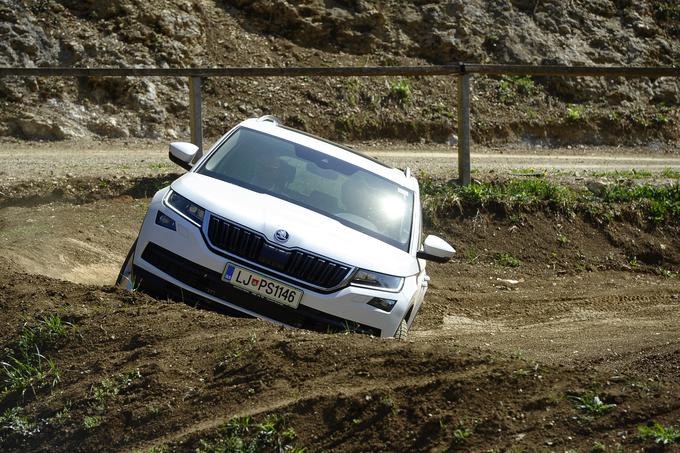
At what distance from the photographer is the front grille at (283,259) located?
23.3 ft

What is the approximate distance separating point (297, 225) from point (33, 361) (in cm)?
219

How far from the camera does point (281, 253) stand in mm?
7125

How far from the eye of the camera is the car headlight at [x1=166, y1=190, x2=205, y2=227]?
288 inches

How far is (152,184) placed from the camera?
12344mm

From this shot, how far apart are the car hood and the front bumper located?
0.84 feet

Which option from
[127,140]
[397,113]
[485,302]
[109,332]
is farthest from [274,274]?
[397,113]

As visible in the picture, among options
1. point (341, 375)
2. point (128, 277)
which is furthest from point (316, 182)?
point (341, 375)

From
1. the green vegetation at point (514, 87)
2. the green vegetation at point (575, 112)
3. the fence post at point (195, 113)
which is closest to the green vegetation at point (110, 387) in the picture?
the fence post at point (195, 113)

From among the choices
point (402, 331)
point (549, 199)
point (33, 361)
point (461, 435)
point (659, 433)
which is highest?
point (659, 433)

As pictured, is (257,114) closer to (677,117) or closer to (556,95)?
(556,95)

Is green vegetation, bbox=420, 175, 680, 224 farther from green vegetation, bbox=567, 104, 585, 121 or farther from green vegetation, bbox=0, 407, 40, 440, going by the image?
green vegetation, bbox=0, 407, 40, 440

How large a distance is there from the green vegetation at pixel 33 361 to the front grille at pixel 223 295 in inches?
38.8

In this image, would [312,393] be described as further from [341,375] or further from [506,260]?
[506,260]

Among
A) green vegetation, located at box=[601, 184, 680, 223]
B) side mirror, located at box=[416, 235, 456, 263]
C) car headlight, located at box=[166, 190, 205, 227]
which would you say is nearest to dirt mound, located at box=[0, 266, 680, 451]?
car headlight, located at box=[166, 190, 205, 227]
